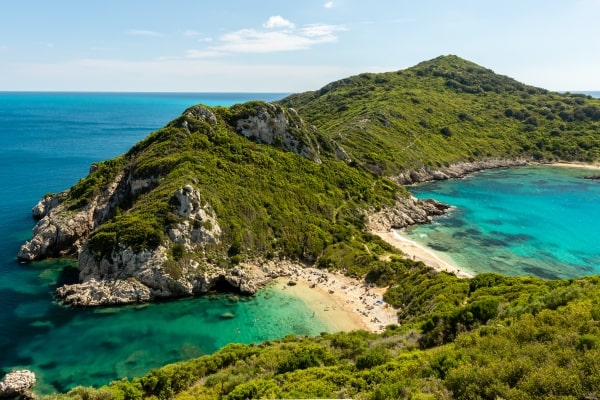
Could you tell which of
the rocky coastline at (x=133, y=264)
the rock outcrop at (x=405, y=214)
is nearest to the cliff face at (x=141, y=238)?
the rocky coastline at (x=133, y=264)

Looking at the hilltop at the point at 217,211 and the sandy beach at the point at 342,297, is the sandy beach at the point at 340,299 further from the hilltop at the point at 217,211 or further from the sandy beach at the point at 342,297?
the hilltop at the point at 217,211

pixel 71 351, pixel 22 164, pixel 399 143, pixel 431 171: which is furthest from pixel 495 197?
pixel 22 164

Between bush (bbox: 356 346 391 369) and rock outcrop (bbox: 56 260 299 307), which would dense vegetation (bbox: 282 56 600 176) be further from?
bush (bbox: 356 346 391 369)

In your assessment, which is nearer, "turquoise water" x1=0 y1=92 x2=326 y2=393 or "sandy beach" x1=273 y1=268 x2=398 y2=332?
"turquoise water" x1=0 y1=92 x2=326 y2=393

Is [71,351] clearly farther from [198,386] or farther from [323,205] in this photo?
[323,205]

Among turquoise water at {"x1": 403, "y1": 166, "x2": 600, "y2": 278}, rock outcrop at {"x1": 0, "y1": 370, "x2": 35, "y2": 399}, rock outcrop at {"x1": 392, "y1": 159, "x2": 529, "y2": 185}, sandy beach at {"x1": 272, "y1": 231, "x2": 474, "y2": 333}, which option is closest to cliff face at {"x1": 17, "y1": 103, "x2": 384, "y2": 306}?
sandy beach at {"x1": 272, "y1": 231, "x2": 474, "y2": 333}

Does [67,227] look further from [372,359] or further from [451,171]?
[451,171]
